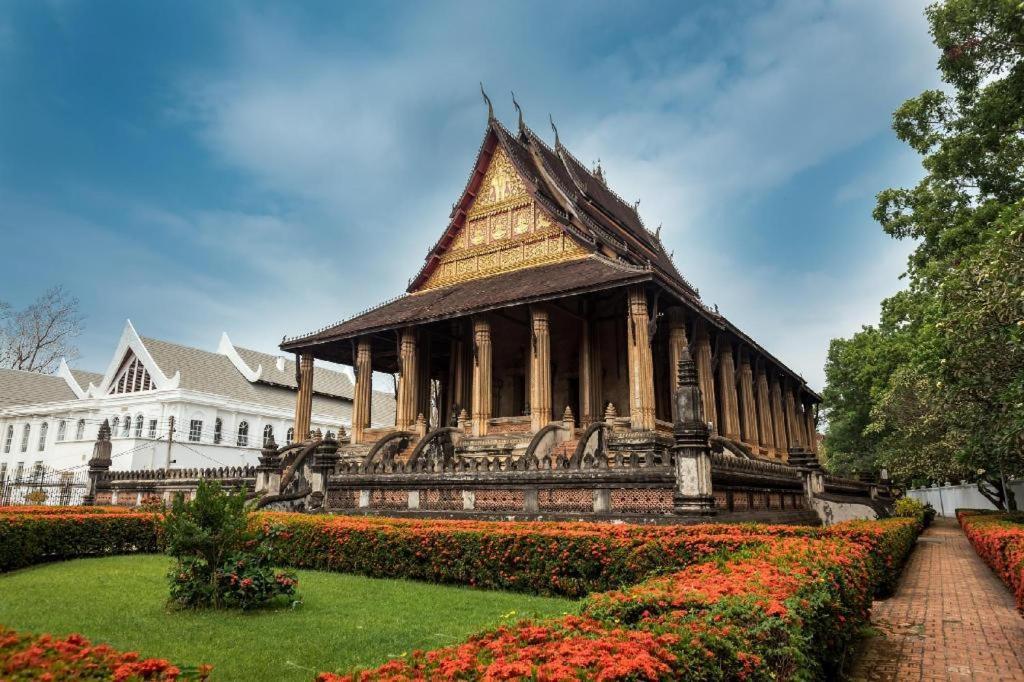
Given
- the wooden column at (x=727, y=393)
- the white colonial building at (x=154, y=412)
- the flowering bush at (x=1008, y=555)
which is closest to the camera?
the flowering bush at (x=1008, y=555)

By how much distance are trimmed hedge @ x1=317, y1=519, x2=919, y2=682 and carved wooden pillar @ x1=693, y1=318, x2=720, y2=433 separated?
48.4 ft

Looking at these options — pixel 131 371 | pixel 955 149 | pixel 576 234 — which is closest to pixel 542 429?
pixel 576 234

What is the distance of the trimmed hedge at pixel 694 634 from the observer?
2.95m

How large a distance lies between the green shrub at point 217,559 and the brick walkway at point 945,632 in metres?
6.06

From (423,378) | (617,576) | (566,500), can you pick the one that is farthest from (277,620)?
(423,378)

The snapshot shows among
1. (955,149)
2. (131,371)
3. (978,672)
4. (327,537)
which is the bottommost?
(978,672)

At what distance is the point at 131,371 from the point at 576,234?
89.8ft

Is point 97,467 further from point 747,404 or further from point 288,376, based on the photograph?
point 747,404

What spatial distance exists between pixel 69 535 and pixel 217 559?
729 cm

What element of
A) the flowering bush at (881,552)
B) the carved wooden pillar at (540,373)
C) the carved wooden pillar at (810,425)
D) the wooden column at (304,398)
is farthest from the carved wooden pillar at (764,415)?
the wooden column at (304,398)

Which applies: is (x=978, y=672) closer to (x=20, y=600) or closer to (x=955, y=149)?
(x=20, y=600)

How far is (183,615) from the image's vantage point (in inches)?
285

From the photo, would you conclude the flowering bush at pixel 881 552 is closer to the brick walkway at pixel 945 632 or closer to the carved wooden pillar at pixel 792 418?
the brick walkway at pixel 945 632

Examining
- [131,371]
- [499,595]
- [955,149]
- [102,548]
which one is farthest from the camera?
[131,371]
